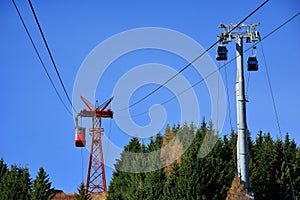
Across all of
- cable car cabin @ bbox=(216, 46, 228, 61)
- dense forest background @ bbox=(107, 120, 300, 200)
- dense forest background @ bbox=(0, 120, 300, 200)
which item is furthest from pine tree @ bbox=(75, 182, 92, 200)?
cable car cabin @ bbox=(216, 46, 228, 61)

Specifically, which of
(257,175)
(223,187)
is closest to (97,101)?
(223,187)

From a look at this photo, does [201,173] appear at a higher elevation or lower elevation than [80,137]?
lower

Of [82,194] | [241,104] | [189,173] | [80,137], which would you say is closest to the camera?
[241,104]

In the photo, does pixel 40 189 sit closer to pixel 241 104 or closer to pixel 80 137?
pixel 80 137

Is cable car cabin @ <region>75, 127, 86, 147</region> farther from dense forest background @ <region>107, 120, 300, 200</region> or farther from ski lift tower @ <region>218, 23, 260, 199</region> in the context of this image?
ski lift tower @ <region>218, 23, 260, 199</region>

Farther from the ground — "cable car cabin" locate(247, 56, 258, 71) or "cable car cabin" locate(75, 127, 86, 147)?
"cable car cabin" locate(75, 127, 86, 147)

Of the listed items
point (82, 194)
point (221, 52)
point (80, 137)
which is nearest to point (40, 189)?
point (82, 194)

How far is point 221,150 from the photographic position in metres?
56.7

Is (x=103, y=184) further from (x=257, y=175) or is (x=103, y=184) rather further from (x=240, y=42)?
(x=240, y=42)

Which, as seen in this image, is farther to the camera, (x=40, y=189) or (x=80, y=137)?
(x=40, y=189)

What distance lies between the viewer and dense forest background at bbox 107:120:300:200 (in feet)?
147

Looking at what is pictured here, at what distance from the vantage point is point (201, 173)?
45.8 metres

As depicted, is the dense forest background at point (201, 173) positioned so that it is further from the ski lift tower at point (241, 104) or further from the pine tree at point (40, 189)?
the ski lift tower at point (241, 104)

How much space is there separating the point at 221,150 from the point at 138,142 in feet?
55.0
